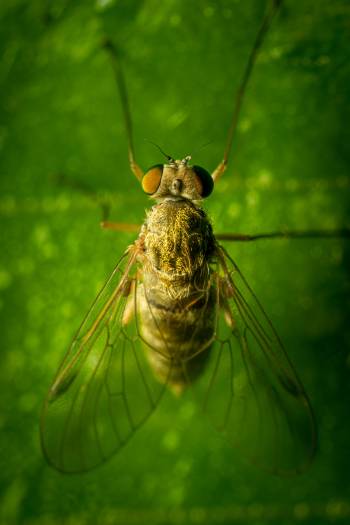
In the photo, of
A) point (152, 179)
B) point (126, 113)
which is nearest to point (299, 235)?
point (152, 179)

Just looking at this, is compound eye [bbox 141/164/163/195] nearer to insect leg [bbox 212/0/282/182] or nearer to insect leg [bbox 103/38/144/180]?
insect leg [bbox 103/38/144/180]

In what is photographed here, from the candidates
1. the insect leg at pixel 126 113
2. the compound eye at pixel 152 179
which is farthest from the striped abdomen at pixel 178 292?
the insect leg at pixel 126 113

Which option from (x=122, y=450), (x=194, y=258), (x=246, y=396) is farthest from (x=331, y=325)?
(x=122, y=450)

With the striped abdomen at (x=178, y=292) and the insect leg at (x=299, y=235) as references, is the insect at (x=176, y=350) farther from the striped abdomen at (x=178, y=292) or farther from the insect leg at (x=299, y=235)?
the insect leg at (x=299, y=235)

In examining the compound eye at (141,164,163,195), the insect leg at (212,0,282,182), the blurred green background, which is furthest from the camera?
the compound eye at (141,164,163,195)

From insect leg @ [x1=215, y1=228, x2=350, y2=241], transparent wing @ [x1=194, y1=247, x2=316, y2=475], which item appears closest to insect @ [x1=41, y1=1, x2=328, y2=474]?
transparent wing @ [x1=194, y1=247, x2=316, y2=475]

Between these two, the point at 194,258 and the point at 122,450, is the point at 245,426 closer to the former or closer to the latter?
the point at 122,450

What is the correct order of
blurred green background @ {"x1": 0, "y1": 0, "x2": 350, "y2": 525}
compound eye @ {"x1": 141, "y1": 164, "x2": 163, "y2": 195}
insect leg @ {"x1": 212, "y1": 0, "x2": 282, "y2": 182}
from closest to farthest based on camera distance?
insect leg @ {"x1": 212, "y1": 0, "x2": 282, "y2": 182} < blurred green background @ {"x1": 0, "y1": 0, "x2": 350, "y2": 525} < compound eye @ {"x1": 141, "y1": 164, "x2": 163, "y2": 195}
